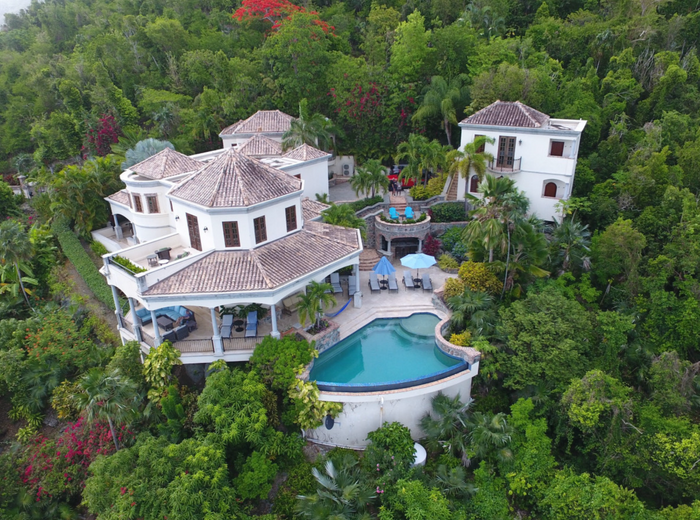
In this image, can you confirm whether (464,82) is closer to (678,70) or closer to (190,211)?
(678,70)

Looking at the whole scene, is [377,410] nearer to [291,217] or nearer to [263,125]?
[291,217]

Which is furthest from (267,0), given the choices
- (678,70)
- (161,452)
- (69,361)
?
(161,452)

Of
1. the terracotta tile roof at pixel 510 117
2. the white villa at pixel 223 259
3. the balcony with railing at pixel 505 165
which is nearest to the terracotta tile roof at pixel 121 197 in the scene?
the white villa at pixel 223 259

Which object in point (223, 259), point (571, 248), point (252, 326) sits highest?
point (223, 259)

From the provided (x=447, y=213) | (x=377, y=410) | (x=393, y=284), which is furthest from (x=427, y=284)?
(x=377, y=410)

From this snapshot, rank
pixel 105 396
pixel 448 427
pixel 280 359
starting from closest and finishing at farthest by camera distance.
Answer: pixel 105 396 < pixel 448 427 < pixel 280 359

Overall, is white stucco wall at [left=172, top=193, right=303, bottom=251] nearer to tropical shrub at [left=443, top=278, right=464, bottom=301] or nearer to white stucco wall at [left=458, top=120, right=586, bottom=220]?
tropical shrub at [left=443, top=278, right=464, bottom=301]

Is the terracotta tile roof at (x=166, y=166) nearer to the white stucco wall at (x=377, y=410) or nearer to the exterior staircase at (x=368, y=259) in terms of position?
the exterior staircase at (x=368, y=259)
